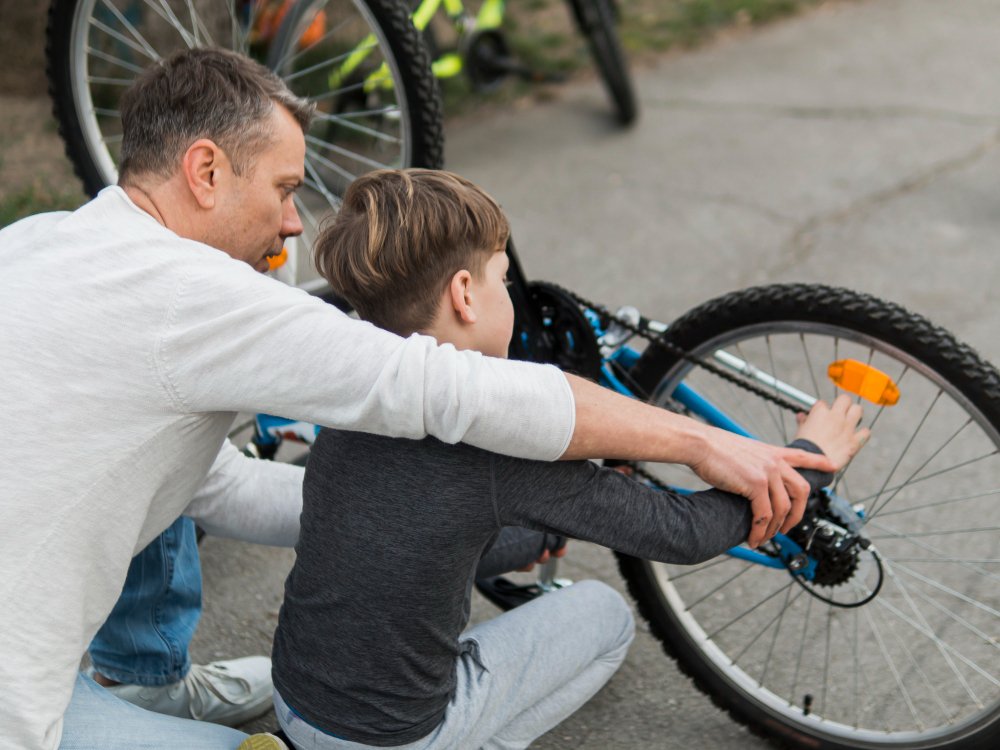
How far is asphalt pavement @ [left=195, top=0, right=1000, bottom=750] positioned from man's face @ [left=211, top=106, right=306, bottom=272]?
3.60ft

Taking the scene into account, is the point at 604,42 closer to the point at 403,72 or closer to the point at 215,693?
the point at 403,72

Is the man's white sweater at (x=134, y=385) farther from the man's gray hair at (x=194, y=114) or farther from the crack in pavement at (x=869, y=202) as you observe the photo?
the crack in pavement at (x=869, y=202)

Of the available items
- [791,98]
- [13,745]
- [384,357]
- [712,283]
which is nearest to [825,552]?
[384,357]

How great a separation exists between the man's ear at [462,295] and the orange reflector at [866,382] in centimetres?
66

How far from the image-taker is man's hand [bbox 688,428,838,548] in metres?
1.72

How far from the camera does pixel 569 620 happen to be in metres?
1.99

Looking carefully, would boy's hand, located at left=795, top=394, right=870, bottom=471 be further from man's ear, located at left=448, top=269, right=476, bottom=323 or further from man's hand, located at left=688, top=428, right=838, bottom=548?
man's ear, located at left=448, top=269, right=476, bottom=323

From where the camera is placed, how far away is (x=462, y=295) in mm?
1684

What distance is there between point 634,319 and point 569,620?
555mm

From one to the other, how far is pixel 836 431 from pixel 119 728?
1223 millimetres

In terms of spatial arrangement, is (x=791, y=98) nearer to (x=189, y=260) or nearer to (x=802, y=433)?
(x=802, y=433)

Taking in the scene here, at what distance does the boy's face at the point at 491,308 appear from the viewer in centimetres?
172

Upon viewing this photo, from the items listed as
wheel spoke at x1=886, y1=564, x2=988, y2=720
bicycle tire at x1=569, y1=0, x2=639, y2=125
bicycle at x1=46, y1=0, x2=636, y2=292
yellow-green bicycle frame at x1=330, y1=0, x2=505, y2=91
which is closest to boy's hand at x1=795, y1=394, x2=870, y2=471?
wheel spoke at x1=886, y1=564, x2=988, y2=720

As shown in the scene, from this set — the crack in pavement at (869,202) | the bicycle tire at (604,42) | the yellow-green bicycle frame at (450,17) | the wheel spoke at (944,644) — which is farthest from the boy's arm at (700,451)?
the bicycle tire at (604,42)
